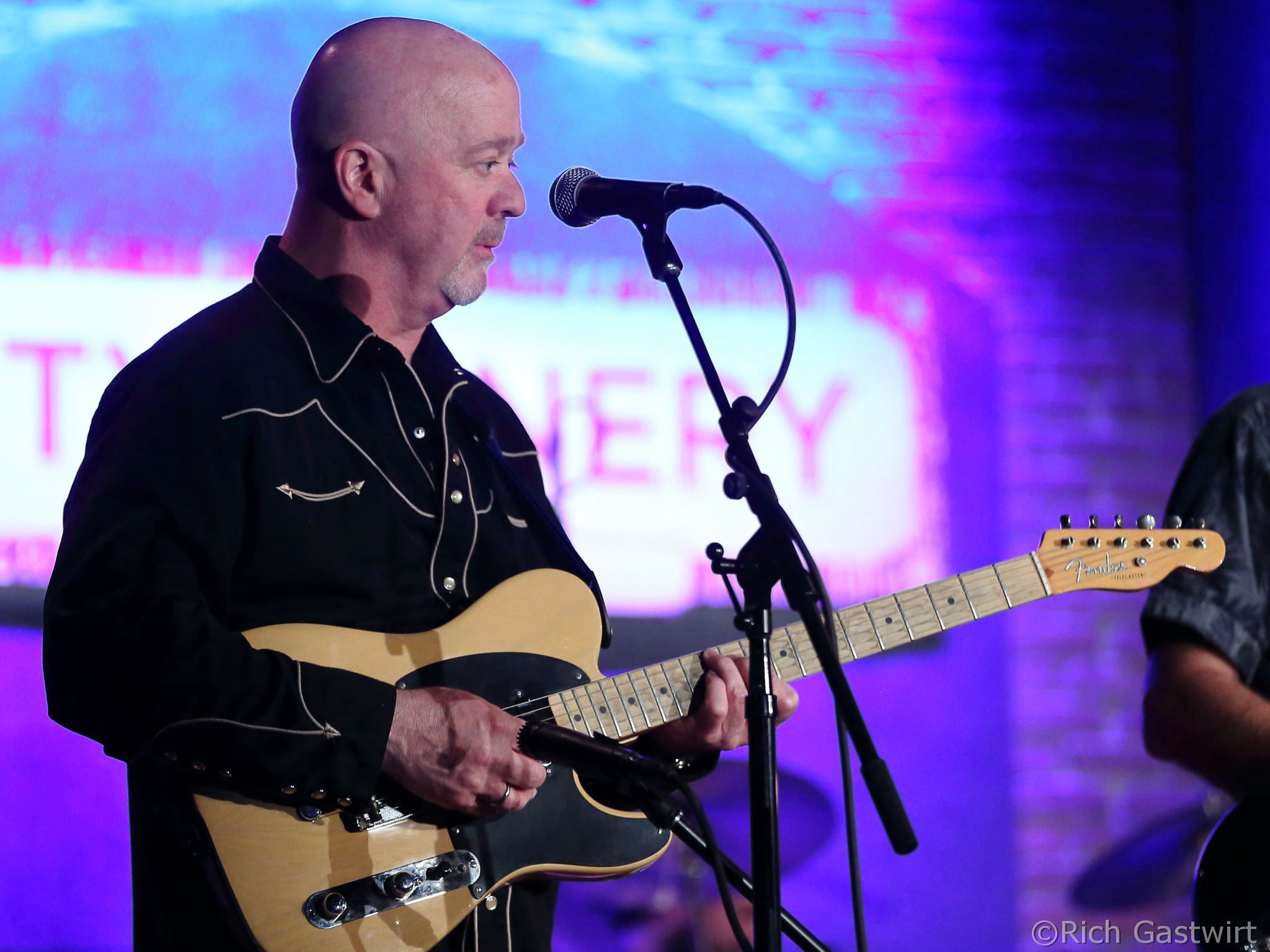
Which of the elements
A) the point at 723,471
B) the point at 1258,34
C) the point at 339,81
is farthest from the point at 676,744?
the point at 1258,34

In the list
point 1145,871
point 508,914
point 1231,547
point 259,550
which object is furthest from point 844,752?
point 1145,871

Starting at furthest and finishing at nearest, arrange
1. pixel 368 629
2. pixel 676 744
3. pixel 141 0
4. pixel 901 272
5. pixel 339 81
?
pixel 901 272
pixel 141 0
pixel 339 81
pixel 676 744
pixel 368 629

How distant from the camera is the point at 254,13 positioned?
3615mm

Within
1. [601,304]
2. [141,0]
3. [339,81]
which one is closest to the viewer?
[339,81]

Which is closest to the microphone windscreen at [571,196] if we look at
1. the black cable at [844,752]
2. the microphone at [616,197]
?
the microphone at [616,197]

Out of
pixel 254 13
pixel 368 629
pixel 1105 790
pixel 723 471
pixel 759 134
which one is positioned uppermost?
pixel 254 13

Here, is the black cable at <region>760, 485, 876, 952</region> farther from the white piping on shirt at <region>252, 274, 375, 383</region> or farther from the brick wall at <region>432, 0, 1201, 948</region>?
the brick wall at <region>432, 0, 1201, 948</region>

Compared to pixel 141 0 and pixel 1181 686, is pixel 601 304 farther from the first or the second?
pixel 1181 686

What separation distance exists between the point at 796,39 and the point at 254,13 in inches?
64.7

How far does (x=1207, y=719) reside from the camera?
226cm

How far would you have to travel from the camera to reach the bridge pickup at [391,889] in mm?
1872

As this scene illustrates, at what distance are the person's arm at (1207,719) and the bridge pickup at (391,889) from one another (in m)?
1.24

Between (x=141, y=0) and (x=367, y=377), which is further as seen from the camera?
(x=141, y=0)

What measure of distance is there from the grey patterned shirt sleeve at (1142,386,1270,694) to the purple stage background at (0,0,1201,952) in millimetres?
1404
